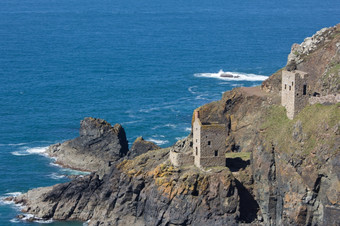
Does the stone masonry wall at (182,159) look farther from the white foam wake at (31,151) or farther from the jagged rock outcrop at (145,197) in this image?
the white foam wake at (31,151)

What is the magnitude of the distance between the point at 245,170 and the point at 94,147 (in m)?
51.6

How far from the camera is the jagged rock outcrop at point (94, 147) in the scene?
169250 mm

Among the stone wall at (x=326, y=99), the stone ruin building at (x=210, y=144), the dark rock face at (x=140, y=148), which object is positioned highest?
the stone wall at (x=326, y=99)

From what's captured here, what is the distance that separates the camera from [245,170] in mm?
128625

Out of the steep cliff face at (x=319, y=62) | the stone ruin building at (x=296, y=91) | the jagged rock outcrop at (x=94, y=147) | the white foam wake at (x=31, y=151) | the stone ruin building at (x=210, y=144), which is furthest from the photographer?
the white foam wake at (x=31, y=151)

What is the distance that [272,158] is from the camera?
4867 inches

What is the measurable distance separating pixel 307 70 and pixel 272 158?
25038mm

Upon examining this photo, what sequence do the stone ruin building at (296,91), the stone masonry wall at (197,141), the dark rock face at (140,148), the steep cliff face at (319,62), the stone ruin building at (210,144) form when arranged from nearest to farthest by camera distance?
the stone ruin building at (210,144)
the stone ruin building at (296,91)
the stone masonry wall at (197,141)
the steep cliff face at (319,62)
the dark rock face at (140,148)

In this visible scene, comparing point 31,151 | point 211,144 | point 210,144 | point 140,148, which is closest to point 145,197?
point 210,144

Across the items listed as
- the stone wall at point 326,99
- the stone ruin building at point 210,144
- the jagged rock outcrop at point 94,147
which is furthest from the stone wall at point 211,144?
the jagged rock outcrop at point 94,147

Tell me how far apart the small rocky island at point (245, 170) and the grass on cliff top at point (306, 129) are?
18 cm

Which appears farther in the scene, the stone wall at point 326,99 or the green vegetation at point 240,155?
the green vegetation at point 240,155

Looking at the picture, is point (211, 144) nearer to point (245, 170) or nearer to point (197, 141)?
point (197, 141)

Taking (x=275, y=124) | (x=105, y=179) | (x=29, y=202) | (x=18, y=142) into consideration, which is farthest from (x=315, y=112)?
(x=18, y=142)
